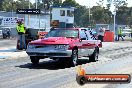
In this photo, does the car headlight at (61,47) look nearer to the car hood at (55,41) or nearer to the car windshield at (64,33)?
the car hood at (55,41)

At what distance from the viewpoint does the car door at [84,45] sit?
16.1 m

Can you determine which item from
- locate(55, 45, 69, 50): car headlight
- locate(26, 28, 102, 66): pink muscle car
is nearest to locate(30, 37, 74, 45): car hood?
locate(26, 28, 102, 66): pink muscle car

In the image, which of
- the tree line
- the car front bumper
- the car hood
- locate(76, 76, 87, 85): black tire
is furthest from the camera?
the tree line

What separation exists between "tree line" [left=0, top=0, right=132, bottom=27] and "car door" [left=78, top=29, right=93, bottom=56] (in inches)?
3607

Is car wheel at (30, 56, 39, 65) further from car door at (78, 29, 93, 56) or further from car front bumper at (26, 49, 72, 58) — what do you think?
car door at (78, 29, 93, 56)

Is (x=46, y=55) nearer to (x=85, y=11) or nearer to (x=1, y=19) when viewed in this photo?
(x=1, y=19)

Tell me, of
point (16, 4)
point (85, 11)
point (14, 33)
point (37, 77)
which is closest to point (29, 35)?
point (37, 77)

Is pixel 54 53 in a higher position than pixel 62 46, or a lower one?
lower

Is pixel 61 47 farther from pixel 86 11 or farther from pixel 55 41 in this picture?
pixel 86 11

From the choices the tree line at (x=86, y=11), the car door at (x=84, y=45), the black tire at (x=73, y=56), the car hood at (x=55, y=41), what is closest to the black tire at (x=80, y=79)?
the car hood at (x=55, y=41)

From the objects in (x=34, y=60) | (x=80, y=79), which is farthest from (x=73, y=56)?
(x=80, y=79)

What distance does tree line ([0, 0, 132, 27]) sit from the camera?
4582 inches

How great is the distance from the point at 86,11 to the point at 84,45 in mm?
128370

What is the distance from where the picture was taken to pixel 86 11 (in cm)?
14412
